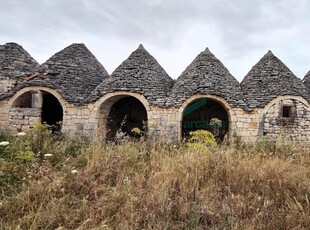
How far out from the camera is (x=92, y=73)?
11.9 meters

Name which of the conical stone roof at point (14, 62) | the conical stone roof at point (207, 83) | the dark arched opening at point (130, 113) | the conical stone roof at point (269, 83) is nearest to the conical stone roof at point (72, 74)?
the conical stone roof at point (14, 62)

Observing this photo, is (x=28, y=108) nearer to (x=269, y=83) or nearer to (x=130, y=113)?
(x=130, y=113)

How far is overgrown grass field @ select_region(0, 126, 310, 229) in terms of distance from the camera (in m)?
3.17

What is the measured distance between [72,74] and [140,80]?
3.05 meters

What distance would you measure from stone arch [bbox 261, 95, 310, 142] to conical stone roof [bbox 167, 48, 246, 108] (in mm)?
1052

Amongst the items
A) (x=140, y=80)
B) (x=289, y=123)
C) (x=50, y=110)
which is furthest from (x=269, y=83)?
(x=50, y=110)

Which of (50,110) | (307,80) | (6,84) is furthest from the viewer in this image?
(50,110)

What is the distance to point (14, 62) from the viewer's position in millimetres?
11695

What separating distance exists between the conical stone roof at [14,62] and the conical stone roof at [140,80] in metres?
3.93

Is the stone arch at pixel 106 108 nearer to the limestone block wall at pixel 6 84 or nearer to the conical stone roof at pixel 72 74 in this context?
the conical stone roof at pixel 72 74

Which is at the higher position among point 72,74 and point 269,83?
point 72,74

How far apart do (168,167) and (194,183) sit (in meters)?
0.61

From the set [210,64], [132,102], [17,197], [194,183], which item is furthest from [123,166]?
[132,102]

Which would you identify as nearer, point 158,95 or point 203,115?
point 158,95
